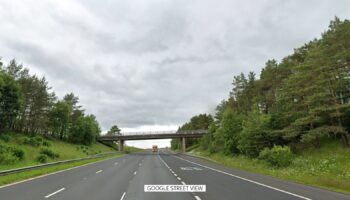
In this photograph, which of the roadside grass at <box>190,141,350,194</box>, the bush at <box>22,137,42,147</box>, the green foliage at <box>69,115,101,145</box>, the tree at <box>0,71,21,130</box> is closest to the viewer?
the roadside grass at <box>190,141,350,194</box>

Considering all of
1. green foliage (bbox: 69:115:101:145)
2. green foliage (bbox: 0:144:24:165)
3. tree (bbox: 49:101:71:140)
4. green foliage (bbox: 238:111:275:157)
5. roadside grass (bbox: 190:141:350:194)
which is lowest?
roadside grass (bbox: 190:141:350:194)

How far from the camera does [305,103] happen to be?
34406 mm

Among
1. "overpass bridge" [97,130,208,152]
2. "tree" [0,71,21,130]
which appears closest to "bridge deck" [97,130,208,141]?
"overpass bridge" [97,130,208,152]

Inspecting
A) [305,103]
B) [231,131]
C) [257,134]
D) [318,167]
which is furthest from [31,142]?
[318,167]

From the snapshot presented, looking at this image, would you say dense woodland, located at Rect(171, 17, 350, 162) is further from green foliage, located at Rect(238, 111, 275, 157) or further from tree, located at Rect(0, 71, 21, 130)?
tree, located at Rect(0, 71, 21, 130)

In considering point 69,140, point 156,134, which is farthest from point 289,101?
point 69,140

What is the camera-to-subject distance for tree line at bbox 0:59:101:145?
206 ft

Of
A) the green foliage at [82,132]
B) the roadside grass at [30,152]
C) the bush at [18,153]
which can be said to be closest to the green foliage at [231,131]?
the roadside grass at [30,152]

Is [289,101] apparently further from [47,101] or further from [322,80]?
[47,101]

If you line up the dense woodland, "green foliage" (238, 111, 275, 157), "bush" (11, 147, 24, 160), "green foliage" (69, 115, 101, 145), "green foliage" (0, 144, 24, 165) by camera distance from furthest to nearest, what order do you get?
"green foliage" (69, 115, 101, 145) < "green foliage" (238, 111, 275, 157) < "bush" (11, 147, 24, 160) < the dense woodland < "green foliage" (0, 144, 24, 165)

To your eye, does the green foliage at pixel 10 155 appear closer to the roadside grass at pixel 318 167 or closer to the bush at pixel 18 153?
the bush at pixel 18 153

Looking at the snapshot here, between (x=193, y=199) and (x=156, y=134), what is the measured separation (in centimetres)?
8759

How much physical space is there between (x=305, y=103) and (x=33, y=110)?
66545mm

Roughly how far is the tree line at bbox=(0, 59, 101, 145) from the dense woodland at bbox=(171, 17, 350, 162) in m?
44.8
